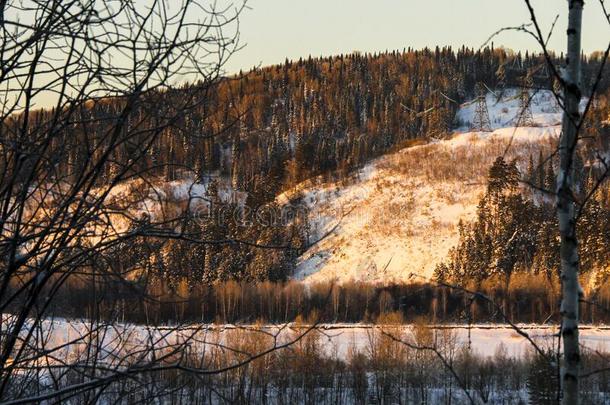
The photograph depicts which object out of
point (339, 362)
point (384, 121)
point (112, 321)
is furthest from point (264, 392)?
point (384, 121)

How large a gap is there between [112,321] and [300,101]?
315 ft

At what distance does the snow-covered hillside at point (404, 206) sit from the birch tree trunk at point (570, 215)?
154 feet

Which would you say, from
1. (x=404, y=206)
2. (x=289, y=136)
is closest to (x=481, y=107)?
(x=404, y=206)

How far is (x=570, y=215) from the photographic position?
1846 millimetres

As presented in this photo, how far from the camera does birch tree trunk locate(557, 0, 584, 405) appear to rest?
1.83 metres

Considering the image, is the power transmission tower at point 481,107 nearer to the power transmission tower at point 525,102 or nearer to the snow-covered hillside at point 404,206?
the power transmission tower at point 525,102

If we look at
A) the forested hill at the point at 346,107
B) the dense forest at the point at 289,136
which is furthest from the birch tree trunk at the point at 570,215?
the forested hill at the point at 346,107

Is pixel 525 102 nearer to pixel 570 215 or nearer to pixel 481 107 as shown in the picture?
pixel 570 215

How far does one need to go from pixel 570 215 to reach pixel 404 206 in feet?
205

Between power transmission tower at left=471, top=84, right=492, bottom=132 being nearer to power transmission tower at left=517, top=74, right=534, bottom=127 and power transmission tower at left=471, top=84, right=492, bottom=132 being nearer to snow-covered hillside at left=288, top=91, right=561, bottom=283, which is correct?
power transmission tower at left=517, top=74, right=534, bottom=127

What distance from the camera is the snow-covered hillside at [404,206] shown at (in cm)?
5581

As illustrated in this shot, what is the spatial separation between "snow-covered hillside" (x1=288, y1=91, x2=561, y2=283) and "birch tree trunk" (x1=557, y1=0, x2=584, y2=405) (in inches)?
1847

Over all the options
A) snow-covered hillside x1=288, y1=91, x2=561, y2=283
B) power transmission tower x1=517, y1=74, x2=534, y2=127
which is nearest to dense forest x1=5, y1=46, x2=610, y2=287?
power transmission tower x1=517, y1=74, x2=534, y2=127

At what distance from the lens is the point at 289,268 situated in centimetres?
5675
